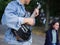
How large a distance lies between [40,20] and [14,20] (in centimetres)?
2741

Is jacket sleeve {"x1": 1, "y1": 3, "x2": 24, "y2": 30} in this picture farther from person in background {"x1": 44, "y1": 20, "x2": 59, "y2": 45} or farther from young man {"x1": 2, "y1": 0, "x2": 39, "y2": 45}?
person in background {"x1": 44, "y1": 20, "x2": 59, "y2": 45}

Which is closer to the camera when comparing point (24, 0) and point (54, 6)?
point (24, 0)

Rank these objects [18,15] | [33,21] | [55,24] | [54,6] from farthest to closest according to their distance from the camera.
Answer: [54,6], [55,24], [18,15], [33,21]

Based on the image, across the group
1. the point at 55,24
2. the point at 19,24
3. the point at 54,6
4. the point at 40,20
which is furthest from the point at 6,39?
the point at 40,20

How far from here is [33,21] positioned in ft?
9.52

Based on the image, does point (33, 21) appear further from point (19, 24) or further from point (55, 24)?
point (55, 24)

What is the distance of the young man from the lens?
2.91 m

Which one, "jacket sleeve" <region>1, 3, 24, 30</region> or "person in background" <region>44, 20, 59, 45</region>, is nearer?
"jacket sleeve" <region>1, 3, 24, 30</region>

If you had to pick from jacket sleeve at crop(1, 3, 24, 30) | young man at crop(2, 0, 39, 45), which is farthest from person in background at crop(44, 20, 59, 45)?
jacket sleeve at crop(1, 3, 24, 30)

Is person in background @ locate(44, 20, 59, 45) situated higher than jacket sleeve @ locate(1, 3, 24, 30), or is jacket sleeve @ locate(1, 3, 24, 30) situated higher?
jacket sleeve @ locate(1, 3, 24, 30)

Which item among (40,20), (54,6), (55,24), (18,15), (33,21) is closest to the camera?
(33,21)

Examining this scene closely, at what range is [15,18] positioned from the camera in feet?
9.61

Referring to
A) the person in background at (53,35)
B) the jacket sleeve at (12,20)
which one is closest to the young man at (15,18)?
the jacket sleeve at (12,20)

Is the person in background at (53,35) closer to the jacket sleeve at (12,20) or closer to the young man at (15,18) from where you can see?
the young man at (15,18)
